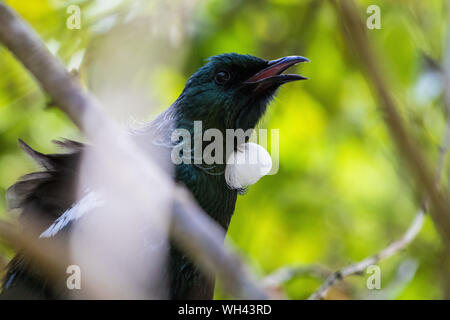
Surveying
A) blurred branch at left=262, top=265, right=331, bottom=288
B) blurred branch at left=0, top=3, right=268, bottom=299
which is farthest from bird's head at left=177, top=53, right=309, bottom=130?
blurred branch at left=0, top=3, right=268, bottom=299

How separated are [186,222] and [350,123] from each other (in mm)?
3498

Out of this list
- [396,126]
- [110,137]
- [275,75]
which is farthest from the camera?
[275,75]

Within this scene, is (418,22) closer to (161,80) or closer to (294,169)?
(294,169)

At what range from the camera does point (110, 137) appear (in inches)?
62.7

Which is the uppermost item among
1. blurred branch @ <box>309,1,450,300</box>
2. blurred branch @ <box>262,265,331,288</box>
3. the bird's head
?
the bird's head

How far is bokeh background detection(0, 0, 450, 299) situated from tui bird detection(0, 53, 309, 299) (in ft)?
0.63

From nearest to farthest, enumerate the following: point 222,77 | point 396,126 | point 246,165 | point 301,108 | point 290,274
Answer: point 396,126 → point 246,165 → point 222,77 → point 290,274 → point 301,108

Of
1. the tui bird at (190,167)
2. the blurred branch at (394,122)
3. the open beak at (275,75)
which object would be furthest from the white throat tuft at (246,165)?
the blurred branch at (394,122)

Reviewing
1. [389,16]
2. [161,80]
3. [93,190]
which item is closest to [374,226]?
Answer: [389,16]

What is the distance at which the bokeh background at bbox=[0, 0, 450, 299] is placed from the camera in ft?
11.7

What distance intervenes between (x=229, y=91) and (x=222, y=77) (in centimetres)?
9

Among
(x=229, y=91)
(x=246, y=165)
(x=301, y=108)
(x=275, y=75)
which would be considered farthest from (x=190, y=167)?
(x=301, y=108)

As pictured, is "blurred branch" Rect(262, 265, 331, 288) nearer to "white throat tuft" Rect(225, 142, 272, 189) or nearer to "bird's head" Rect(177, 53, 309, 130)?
"white throat tuft" Rect(225, 142, 272, 189)

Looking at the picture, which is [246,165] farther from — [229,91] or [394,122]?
[394,122]
